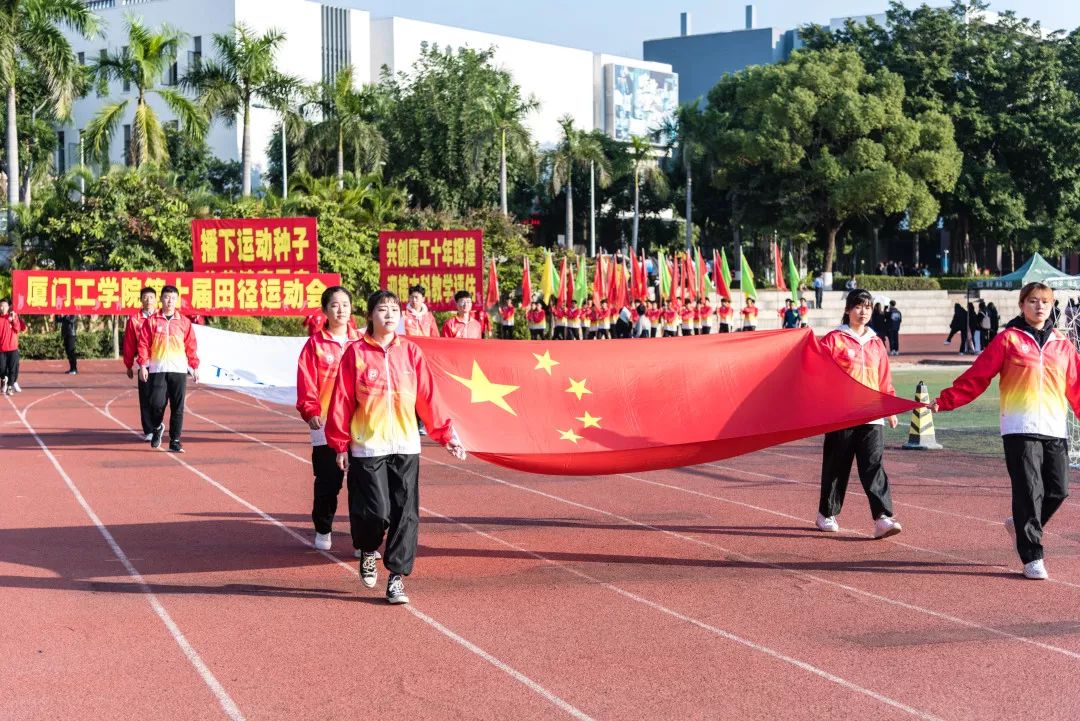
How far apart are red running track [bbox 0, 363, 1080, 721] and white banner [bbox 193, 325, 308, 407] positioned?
3.80 metres

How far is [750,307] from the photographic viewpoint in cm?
3628

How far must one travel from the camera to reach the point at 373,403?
732cm

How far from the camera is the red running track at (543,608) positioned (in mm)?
5645

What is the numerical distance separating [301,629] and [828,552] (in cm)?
374

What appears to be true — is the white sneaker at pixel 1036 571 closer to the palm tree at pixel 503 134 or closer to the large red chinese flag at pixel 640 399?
the large red chinese flag at pixel 640 399

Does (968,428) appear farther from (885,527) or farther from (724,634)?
(724,634)

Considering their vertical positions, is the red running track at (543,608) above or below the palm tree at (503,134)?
below

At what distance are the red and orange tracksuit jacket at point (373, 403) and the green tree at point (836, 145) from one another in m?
46.7

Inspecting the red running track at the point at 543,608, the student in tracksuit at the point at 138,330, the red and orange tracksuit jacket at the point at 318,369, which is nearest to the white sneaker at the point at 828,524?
the red running track at the point at 543,608

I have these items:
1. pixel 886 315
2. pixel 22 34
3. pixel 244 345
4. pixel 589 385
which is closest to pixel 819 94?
pixel 886 315

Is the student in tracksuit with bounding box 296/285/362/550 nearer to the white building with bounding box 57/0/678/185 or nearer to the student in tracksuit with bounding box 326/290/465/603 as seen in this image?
the student in tracksuit with bounding box 326/290/465/603

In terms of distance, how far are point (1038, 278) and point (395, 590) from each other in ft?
103

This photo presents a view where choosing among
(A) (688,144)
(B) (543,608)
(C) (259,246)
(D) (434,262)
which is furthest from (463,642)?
(A) (688,144)

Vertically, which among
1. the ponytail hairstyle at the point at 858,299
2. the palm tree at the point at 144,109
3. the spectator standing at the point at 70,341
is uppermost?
the palm tree at the point at 144,109
